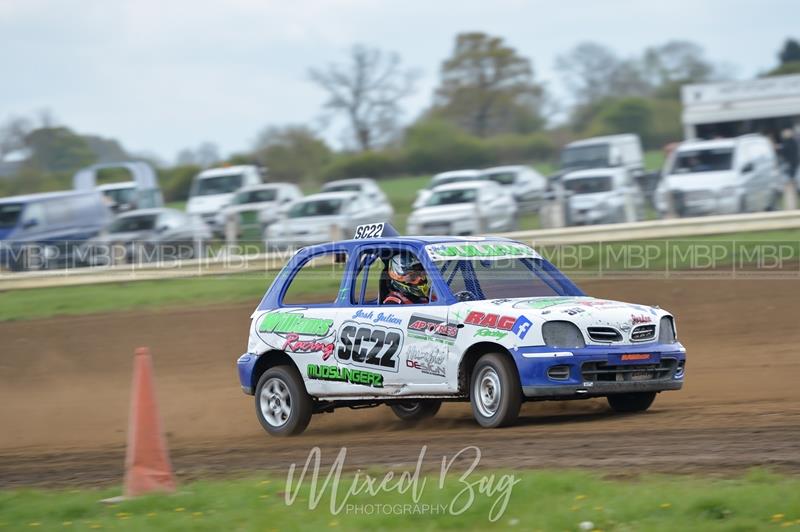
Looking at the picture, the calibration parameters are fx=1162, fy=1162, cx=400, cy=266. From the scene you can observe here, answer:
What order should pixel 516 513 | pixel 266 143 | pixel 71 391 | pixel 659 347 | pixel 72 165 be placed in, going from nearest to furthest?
1. pixel 516 513
2. pixel 659 347
3. pixel 71 391
4. pixel 72 165
5. pixel 266 143

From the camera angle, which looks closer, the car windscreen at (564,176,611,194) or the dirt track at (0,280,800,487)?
the dirt track at (0,280,800,487)

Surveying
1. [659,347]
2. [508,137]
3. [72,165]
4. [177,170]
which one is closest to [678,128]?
[508,137]

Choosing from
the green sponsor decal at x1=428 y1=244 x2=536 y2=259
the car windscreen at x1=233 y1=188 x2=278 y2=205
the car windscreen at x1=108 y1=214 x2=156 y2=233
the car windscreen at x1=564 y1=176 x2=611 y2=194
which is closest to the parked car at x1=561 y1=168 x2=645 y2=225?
the car windscreen at x1=564 y1=176 x2=611 y2=194

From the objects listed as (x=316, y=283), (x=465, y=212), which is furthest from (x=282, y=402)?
(x=465, y=212)

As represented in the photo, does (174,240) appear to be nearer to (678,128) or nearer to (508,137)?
(508,137)

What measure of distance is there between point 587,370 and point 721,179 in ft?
54.1

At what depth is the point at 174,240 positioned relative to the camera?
2205 cm

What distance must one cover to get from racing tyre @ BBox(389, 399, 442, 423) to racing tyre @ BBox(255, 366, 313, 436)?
37.7 inches

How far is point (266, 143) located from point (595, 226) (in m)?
37.4

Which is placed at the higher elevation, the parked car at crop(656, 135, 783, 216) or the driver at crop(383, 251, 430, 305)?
the parked car at crop(656, 135, 783, 216)

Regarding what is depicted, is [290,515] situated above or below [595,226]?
below

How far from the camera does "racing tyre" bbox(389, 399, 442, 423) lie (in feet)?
35.0

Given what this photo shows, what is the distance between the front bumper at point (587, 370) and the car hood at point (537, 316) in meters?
0.09

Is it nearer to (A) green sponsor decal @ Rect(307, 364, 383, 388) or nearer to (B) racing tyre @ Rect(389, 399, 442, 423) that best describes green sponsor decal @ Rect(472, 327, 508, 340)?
(A) green sponsor decal @ Rect(307, 364, 383, 388)
